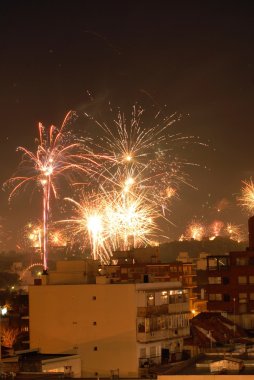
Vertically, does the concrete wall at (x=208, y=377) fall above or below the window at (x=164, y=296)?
below

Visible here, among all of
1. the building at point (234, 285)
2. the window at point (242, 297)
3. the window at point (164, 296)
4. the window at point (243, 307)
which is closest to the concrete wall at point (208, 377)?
the window at point (164, 296)

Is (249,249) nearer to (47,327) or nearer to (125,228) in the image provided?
(125,228)

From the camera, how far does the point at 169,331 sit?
126 ft

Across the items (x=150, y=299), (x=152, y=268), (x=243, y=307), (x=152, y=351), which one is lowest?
(x=152, y=351)

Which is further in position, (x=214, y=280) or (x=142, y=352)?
(x=214, y=280)

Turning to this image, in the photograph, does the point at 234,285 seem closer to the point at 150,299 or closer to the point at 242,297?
the point at 242,297

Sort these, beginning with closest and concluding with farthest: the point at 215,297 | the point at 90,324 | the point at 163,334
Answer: the point at 90,324 → the point at 163,334 → the point at 215,297

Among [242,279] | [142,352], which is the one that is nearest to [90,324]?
[142,352]

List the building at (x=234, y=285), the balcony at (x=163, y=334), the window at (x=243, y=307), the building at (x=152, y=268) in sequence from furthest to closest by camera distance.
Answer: the building at (x=152, y=268) → the building at (x=234, y=285) → the window at (x=243, y=307) → the balcony at (x=163, y=334)

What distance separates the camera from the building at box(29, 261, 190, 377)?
35.6m

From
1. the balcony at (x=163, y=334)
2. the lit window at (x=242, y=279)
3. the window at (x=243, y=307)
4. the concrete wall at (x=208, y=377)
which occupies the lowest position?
the concrete wall at (x=208, y=377)

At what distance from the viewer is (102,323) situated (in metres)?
36.2

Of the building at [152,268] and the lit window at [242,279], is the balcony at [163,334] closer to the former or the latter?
the lit window at [242,279]

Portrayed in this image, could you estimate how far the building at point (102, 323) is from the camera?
35.6 m
